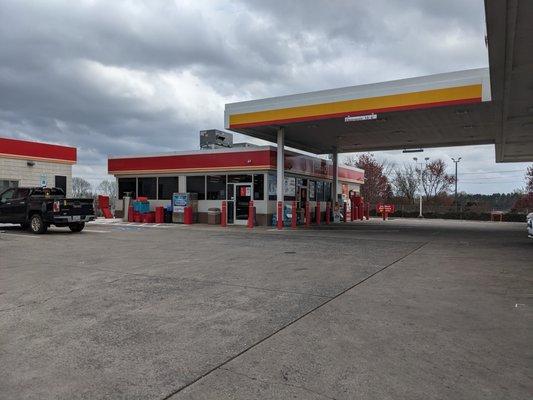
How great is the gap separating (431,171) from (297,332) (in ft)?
197

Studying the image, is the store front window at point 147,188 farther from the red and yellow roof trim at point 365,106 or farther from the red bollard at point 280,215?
the red bollard at point 280,215

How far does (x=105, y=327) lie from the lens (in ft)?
17.4

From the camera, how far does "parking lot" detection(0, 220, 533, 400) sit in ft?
12.4

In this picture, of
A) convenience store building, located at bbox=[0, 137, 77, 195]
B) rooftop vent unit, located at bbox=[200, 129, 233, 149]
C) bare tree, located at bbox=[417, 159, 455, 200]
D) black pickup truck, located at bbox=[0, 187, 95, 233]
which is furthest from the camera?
bare tree, located at bbox=[417, 159, 455, 200]

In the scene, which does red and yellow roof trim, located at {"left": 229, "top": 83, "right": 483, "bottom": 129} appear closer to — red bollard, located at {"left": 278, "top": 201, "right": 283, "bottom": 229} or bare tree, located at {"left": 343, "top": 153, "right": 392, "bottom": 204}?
red bollard, located at {"left": 278, "top": 201, "right": 283, "bottom": 229}

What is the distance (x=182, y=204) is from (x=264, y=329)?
1969 centimetres

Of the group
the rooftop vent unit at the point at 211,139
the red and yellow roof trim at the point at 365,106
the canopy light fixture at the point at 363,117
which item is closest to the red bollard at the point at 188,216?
the red and yellow roof trim at the point at 365,106

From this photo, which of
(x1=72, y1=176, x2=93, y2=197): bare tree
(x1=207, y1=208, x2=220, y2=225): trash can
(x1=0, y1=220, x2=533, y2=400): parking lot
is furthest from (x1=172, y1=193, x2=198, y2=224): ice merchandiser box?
(x1=72, y1=176, x2=93, y2=197): bare tree

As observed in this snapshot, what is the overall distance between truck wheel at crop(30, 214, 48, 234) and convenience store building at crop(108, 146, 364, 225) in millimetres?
8726

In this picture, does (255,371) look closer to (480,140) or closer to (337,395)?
(337,395)

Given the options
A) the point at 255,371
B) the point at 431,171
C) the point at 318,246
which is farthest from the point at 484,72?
the point at 431,171

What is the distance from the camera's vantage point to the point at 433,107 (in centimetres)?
1542

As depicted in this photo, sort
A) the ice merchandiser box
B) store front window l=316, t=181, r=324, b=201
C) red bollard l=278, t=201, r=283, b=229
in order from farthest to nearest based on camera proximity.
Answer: store front window l=316, t=181, r=324, b=201
the ice merchandiser box
red bollard l=278, t=201, r=283, b=229

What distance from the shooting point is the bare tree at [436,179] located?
198ft
